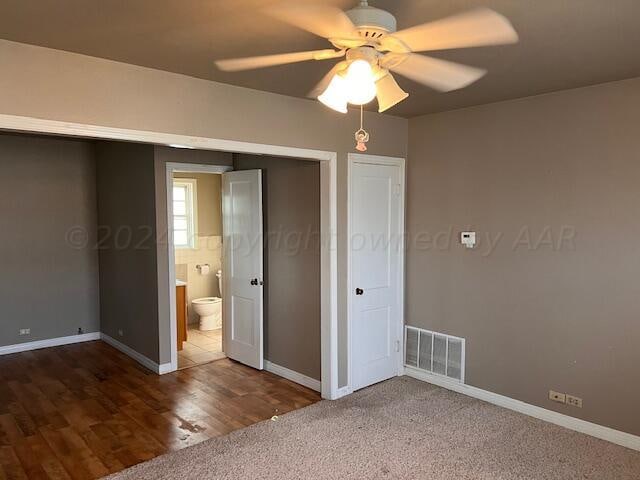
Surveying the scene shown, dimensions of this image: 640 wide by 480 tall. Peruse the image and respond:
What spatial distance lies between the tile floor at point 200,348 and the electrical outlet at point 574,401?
11.5 feet

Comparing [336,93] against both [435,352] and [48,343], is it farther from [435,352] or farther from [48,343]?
[48,343]

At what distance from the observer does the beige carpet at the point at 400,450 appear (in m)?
3.06

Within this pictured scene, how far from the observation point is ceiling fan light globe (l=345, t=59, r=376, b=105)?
1793mm

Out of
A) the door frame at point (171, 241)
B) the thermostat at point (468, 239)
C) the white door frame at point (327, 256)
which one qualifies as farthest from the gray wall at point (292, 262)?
the thermostat at point (468, 239)

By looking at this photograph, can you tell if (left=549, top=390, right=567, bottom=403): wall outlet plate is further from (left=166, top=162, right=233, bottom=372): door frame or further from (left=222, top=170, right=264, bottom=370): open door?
(left=166, top=162, right=233, bottom=372): door frame

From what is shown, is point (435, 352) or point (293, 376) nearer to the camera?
point (435, 352)

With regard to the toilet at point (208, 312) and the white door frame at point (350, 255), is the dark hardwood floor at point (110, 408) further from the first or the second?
the toilet at point (208, 312)

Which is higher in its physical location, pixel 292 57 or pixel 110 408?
pixel 292 57

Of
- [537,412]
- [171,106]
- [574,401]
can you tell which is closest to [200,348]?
[171,106]

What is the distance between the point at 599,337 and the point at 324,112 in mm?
2698

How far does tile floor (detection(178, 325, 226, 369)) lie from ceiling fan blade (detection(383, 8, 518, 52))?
419 centimetres

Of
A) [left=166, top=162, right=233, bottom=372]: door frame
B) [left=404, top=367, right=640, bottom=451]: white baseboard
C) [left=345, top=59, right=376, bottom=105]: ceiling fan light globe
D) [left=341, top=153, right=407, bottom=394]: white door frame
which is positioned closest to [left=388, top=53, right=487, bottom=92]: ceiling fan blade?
[left=345, top=59, right=376, bottom=105]: ceiling fan light globe

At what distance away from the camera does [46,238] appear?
5895 millimetres

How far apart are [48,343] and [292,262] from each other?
3453 millimetres
